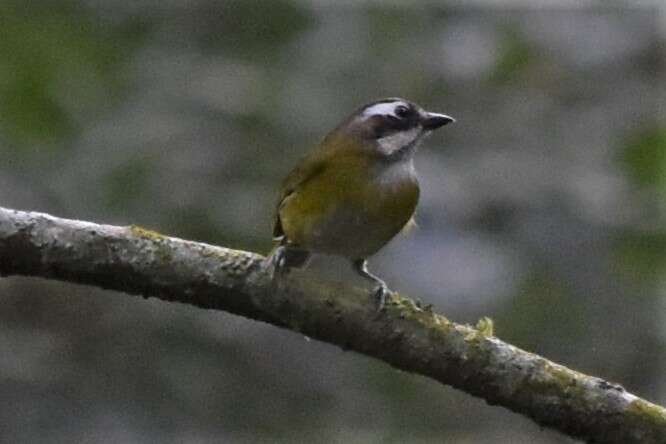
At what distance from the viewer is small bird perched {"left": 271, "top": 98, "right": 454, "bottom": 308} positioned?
3.91 meters

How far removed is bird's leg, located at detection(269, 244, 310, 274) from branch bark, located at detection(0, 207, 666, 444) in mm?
25

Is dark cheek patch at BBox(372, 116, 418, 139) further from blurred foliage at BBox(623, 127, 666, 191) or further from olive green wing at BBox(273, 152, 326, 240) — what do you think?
blurred foliage at BBox(623, 127, 666, 191)

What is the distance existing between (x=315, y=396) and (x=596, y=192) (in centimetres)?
104

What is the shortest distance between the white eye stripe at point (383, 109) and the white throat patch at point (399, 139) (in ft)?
0.18

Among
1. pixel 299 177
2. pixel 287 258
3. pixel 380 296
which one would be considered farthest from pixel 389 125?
pixel 380 296

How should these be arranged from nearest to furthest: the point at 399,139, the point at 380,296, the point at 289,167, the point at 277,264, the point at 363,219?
the point at 277,264 → the point at 380,296 → the point at 363,219 → the point at 399,139 → the point at 289,167

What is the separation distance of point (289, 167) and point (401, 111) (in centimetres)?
88

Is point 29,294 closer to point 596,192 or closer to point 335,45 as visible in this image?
point 335,45

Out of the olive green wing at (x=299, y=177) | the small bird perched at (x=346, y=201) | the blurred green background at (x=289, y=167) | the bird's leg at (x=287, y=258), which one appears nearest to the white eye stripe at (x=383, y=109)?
the small bird perched at (x=346, y=201)

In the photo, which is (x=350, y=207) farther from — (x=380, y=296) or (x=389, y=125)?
(x=380, y=296)

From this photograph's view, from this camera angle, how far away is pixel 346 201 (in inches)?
155

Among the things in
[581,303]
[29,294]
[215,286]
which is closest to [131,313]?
[29,294]

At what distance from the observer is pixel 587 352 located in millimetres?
5199

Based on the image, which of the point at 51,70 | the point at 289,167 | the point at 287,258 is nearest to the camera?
the point at 287,258
